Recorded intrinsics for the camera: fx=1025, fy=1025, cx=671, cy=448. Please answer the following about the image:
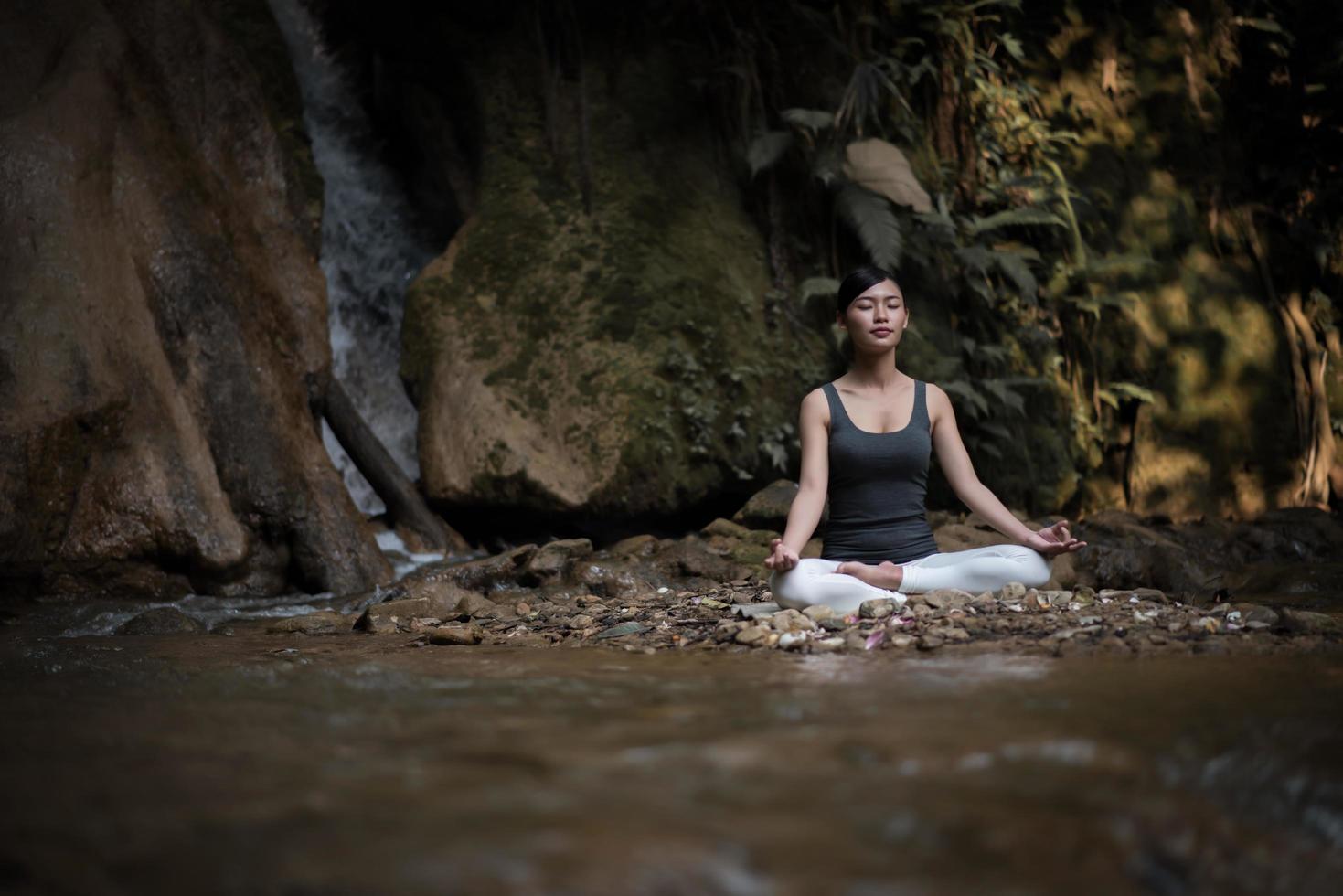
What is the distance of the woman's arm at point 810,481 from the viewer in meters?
3.88

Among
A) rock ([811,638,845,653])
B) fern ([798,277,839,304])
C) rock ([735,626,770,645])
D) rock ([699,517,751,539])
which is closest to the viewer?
rock ([811,638,845,653])

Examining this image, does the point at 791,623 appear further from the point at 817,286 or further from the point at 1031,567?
the point at 817,286

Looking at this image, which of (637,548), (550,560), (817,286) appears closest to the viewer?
(550,560)

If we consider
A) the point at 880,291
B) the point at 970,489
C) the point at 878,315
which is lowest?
the point at 970,489

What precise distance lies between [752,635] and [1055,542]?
4.51 feet

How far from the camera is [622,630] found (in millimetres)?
3764

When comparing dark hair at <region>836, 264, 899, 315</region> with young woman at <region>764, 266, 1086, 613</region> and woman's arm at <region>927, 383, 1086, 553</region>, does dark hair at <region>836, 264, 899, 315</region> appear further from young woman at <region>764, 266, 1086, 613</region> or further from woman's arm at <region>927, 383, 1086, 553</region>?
woman's arm at <region>927, 383, 1086, 553</region>

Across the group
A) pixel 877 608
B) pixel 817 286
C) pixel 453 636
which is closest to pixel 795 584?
pixel 877 608

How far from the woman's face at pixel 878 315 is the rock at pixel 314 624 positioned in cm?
251

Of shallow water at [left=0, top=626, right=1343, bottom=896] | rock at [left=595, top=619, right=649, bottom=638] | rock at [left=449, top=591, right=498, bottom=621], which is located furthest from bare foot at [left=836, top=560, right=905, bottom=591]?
rock at [left=449, top=591, right=498, bottom=621]

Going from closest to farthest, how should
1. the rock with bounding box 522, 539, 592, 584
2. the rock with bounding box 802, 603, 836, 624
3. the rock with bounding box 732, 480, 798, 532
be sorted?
the rock with bounding box 802, 603, 836, 624 < the rock with bounding box 522, 539, 592, 584 < the rock with bounding box 732, 480, 798, 532

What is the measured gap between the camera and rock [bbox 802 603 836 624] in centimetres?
357

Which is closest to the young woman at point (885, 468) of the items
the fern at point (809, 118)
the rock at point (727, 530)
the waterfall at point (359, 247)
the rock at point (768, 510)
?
the rock at point (727, 530)

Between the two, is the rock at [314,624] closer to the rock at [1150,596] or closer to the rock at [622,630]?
the rock at [622,630]
